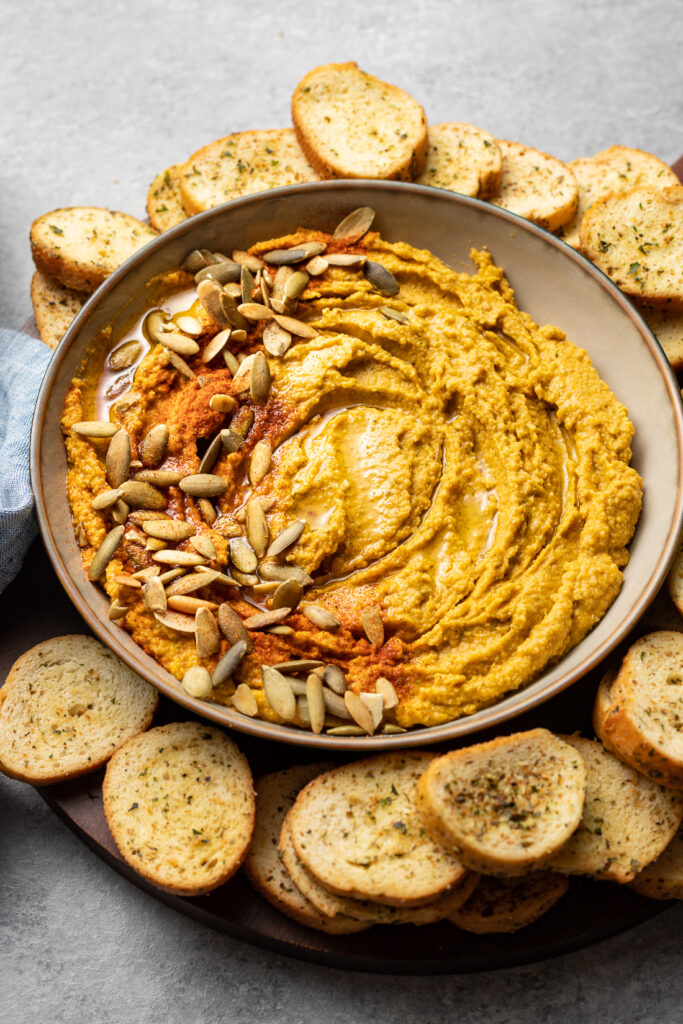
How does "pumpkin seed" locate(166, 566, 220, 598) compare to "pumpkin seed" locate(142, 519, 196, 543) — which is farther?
"pumpkin seed" locate(142, 519, 196, 543)

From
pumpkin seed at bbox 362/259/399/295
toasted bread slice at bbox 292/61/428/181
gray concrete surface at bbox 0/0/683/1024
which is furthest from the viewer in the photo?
gray concrete surface at bbox 0/0/683/1024

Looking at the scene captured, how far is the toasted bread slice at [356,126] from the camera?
430 centimetres

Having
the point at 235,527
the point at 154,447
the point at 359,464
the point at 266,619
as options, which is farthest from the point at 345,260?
the point at 266,619

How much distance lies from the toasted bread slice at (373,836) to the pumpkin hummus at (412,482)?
27 cm

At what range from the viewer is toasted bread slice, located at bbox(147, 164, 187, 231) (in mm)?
4477

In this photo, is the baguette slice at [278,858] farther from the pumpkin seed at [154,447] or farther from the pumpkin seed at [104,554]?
the pumpkin seed at [154,447]

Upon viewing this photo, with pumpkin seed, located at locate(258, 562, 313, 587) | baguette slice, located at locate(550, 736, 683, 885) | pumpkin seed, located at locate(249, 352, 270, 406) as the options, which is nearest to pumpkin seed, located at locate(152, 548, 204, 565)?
pumpkin seed, located at locate(258, 562, 313, 587)

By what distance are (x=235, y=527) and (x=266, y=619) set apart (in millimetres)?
423

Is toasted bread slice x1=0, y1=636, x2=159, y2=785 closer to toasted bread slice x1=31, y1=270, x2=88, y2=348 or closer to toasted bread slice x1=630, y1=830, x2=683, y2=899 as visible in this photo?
toasted bread slice x1=31, y1=270, x2=88, y2=348

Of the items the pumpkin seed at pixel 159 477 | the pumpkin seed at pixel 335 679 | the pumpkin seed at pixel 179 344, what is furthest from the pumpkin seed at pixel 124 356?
the pumpkin seed at pixel 335 679

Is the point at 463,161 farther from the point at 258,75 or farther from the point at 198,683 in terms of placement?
the point at 198,683

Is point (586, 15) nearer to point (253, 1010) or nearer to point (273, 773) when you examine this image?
point (273, 773)

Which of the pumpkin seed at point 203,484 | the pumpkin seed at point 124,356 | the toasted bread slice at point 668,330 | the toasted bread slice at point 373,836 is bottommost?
the toasted bread slice at point 373,836

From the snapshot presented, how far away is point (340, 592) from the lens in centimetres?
363
